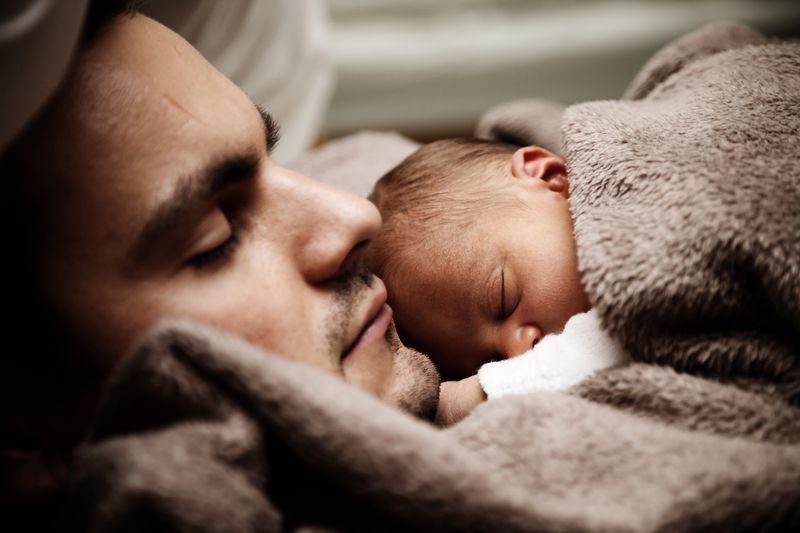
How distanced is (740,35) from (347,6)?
3.97ft

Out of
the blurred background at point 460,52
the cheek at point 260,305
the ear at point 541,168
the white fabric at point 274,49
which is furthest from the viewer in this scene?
the blurred background at point 460,52

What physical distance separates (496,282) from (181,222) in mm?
430

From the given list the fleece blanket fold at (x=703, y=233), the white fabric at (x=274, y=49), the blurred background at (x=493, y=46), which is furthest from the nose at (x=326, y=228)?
the blurred background at (x=493, y=46)

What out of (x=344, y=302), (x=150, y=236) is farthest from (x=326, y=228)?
(x=150, y=236)

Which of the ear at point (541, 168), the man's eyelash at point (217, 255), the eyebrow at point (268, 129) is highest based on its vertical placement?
the eyebrow at point (268, 129)

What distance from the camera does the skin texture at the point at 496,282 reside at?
2.70 ft

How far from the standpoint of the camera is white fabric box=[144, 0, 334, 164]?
129 centimetres

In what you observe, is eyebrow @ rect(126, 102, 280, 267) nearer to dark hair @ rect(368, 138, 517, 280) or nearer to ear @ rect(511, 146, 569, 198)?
dark hair @ rect(368, 138, 517, 280)

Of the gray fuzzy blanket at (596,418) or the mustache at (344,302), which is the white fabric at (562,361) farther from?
the mustache at (344,302)

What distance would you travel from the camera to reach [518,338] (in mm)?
838

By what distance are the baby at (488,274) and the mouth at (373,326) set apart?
0.14 meters

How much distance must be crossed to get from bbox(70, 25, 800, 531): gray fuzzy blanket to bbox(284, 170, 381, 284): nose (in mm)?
154

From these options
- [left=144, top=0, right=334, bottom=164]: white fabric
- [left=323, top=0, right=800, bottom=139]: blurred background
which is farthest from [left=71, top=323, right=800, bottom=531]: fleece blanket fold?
[left=323, top=0, right=800, bottom=139]: blurred background

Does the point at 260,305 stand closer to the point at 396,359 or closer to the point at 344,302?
the point at 344,302
